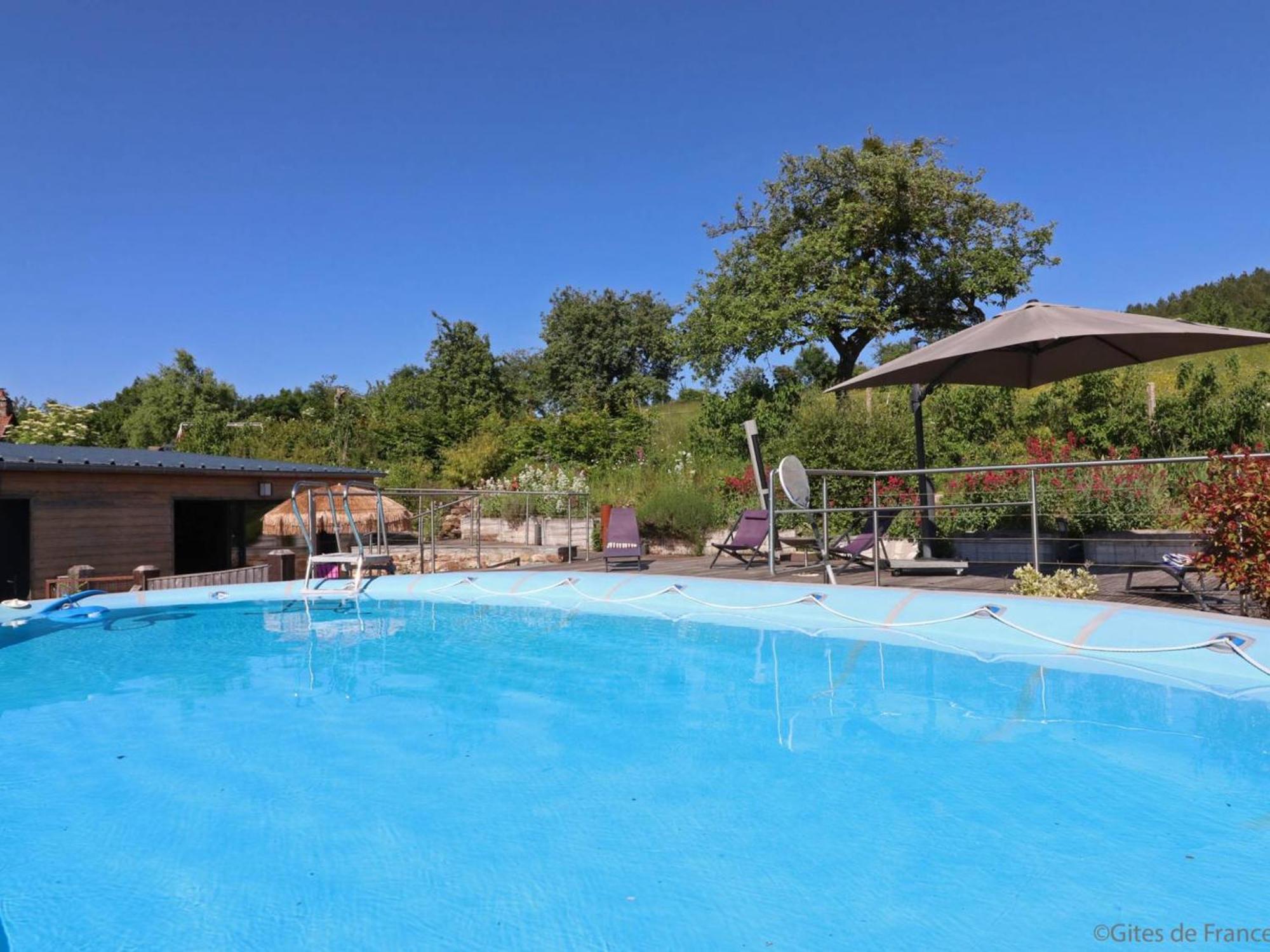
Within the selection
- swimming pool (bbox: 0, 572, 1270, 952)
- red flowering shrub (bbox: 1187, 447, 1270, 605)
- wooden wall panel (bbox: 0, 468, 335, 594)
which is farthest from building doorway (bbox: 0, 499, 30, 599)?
red flowering shrub (bbox: 1187, 447, 1270, 605)

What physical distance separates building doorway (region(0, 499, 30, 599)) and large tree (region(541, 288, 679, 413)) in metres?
21.1

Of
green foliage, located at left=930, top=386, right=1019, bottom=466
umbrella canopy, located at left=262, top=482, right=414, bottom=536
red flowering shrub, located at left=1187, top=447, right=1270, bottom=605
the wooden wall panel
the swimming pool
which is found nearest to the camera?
the swimming pool

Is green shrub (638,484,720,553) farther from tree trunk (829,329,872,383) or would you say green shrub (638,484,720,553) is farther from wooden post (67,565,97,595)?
wooden post (67,565,97,595)

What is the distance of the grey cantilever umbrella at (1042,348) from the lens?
6840 mm

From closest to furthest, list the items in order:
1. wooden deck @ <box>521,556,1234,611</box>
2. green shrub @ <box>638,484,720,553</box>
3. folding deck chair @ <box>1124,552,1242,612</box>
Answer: folding deck chair @ <box>1124,552,1242,612</box>
wooden deck @ <box>521,556,1234,611</box>
green shrub @ <box>638,484,720,553</box>

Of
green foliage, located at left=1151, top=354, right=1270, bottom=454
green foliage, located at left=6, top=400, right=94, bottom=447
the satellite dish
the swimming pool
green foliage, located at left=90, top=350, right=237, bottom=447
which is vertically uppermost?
green foliage, located at left=90, top=350, right=237, bottom=447

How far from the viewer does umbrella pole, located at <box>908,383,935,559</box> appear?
8430mm

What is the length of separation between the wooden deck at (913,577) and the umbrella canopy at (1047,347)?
204cm

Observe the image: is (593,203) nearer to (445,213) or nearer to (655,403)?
(445,213)

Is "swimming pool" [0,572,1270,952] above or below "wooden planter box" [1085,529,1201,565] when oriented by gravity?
below

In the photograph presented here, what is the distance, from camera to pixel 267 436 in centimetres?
2356

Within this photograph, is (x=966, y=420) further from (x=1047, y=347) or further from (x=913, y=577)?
(x=913, y=577)

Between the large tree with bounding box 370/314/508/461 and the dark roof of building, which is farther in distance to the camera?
the large tree with bounding box 370/314/508/461

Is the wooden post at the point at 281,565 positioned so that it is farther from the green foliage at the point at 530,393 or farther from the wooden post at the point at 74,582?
the green foliage at the point at 530,393
